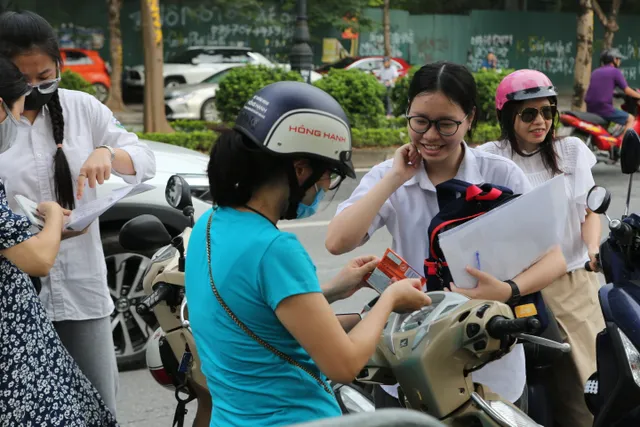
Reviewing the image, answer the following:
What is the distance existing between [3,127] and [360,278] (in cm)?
110

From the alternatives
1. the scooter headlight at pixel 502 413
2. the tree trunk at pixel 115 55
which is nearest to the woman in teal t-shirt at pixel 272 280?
the scooter headlight at pixel 502 413

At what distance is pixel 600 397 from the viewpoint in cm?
319

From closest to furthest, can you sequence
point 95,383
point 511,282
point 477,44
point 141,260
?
point 511,282, point 95,383, point 141,260, point 477,44

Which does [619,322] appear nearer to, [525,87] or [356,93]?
[525,87]

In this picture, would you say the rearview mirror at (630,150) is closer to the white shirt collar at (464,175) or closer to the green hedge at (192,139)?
the white shirt collar at (464,175)

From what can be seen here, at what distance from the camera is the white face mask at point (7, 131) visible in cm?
278

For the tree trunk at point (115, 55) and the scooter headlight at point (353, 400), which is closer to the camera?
the scooter headlight at point (353, 400)

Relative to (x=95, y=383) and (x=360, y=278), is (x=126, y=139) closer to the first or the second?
(x=95, y=383)

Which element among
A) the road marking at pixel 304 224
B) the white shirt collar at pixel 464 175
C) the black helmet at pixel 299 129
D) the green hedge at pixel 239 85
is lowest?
the road marking at pixel 304 224

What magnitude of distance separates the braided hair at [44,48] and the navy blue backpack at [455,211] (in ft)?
3.81

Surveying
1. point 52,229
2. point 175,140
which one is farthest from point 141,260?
point 175,140

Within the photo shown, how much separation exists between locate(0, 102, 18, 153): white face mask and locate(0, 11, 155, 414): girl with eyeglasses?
0.20 metres

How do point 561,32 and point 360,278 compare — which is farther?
point 561,32

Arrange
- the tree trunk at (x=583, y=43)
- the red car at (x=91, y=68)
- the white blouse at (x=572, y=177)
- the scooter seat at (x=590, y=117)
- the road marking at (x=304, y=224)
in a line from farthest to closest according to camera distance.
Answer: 1. the red car at (x=91, y=68)
2. the tree trunk at (x=583, y=43)
3. the scooter seat at (x=590, y=117)
4. the road marking at (x=304, y=224)
5. the white blouse at (x=572, y=177)
